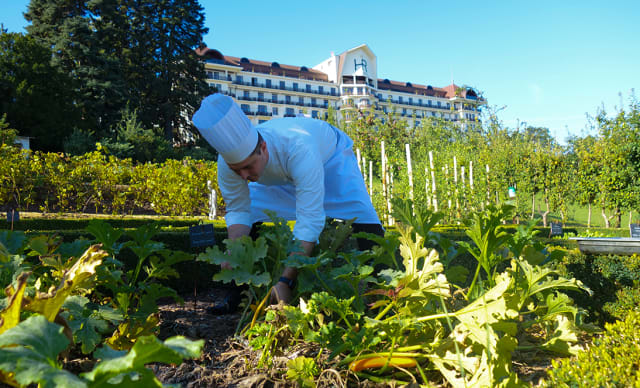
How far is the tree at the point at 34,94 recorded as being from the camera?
22.6 metres

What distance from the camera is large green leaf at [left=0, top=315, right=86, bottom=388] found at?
70 cm

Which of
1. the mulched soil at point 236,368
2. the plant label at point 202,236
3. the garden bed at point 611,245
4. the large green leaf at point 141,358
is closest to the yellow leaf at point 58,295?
the large green leaf at point 141,358

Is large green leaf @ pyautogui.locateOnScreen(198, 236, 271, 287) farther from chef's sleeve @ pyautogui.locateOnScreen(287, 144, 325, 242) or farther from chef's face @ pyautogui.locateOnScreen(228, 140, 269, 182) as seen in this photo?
chef's face @ pyautogui.locateOnScreen(228, 140, 269, 182)

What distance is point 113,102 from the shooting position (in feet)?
86.4

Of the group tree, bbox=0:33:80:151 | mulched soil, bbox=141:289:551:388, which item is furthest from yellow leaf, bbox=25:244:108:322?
tree, bbox=0:33:80:151

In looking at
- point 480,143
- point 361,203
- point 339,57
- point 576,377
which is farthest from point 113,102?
point 339,57

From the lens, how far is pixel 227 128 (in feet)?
7.20

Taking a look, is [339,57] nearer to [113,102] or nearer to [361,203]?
[113,102]

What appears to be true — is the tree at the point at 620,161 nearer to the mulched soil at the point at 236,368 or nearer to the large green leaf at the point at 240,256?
the mulched soil at the point at 236,368

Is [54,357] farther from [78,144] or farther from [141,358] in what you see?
[78,144]

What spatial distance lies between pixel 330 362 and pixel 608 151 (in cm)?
1360

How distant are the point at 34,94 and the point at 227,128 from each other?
26.4 metres

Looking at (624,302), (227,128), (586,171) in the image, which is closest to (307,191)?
(227,128)

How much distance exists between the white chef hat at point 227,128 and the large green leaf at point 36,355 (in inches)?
58.1
